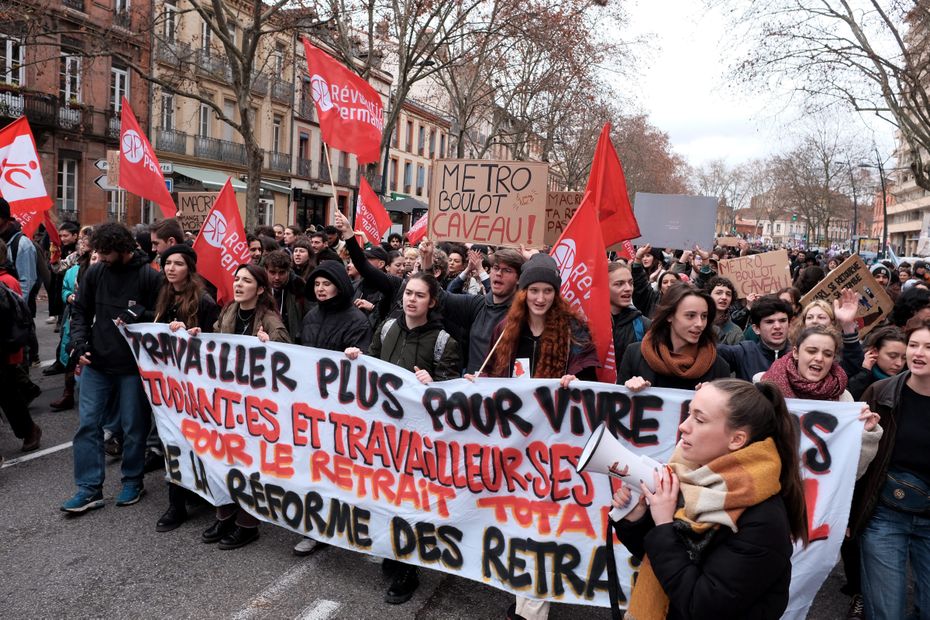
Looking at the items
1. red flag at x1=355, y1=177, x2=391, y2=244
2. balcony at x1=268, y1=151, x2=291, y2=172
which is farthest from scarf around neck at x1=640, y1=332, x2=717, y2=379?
balcony at x1=268, y1=151, x2=291, y2=172

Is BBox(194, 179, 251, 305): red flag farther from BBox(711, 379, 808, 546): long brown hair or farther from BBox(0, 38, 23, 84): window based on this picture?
BBox(0, 38, 23, 84): window

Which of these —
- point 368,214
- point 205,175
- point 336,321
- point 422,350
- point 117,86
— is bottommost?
point 422,350

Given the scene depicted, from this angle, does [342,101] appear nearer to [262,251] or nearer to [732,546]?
[262,251]

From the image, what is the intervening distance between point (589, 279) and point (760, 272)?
4.76 meters

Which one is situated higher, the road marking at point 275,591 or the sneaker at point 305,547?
the sneaker at point 305,547

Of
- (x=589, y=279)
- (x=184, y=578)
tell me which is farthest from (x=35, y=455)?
(x=589, y=279)

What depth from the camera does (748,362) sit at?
432 cm

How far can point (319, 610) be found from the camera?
348cm

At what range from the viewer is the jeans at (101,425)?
454 cm

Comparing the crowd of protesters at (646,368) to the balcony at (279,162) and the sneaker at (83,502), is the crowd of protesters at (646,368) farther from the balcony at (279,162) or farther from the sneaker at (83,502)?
the balcony at (279,162)

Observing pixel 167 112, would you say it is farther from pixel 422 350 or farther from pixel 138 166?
pixel 422 350

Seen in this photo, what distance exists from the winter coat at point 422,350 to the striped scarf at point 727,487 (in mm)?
2273

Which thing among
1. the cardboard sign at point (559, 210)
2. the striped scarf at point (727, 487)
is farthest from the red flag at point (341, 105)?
the striped scarf at point (727, 487)

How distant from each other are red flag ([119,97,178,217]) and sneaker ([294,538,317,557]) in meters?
4.98
